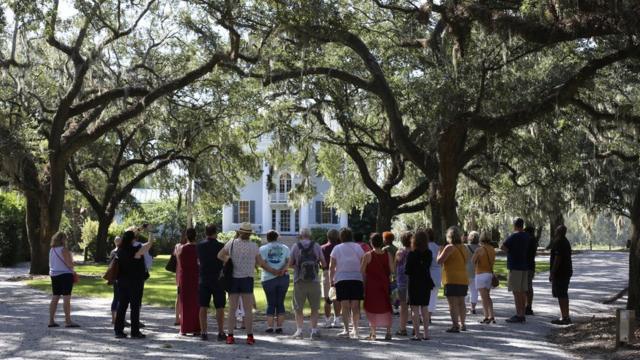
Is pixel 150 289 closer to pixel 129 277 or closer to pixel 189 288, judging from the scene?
pixel 189 288

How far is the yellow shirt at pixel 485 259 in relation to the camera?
1341cm

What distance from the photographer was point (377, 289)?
11.4m

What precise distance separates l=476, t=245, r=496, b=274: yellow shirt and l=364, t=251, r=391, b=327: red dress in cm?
269

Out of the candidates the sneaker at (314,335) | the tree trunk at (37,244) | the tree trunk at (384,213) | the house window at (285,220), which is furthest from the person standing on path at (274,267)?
the house window at (285,220)

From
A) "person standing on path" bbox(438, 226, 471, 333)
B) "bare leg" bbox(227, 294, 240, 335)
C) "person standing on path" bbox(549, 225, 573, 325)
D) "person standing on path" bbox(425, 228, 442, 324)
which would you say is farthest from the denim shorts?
"person standing on path" bbox(549, 225, 573, 325)

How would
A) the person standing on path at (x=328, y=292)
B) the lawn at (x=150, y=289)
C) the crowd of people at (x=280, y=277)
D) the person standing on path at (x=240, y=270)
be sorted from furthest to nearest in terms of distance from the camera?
the lawn at (x=150, y=289) < the person standing on path at (x=328, y=292) < the crowd of people at (x=280, y=277) < the person standing on path at (x=240, y=270)

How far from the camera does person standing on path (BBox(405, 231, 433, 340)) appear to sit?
37.2 ft

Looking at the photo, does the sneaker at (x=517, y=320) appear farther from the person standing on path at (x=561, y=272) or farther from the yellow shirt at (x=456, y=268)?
the yellow shirt at (x=456, y=268)

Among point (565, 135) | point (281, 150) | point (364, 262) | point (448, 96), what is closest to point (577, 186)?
point (565, 135)

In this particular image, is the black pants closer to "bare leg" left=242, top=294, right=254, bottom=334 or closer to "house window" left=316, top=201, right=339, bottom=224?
"bare leg" left=242, top=294, right=254, bottom=334

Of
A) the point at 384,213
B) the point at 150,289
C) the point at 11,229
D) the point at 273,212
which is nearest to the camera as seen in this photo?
the point at 150,289

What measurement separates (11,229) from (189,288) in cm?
2400

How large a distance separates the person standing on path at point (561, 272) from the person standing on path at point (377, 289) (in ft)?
12.6

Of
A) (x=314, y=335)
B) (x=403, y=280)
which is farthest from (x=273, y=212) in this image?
(x=314, y=335)
